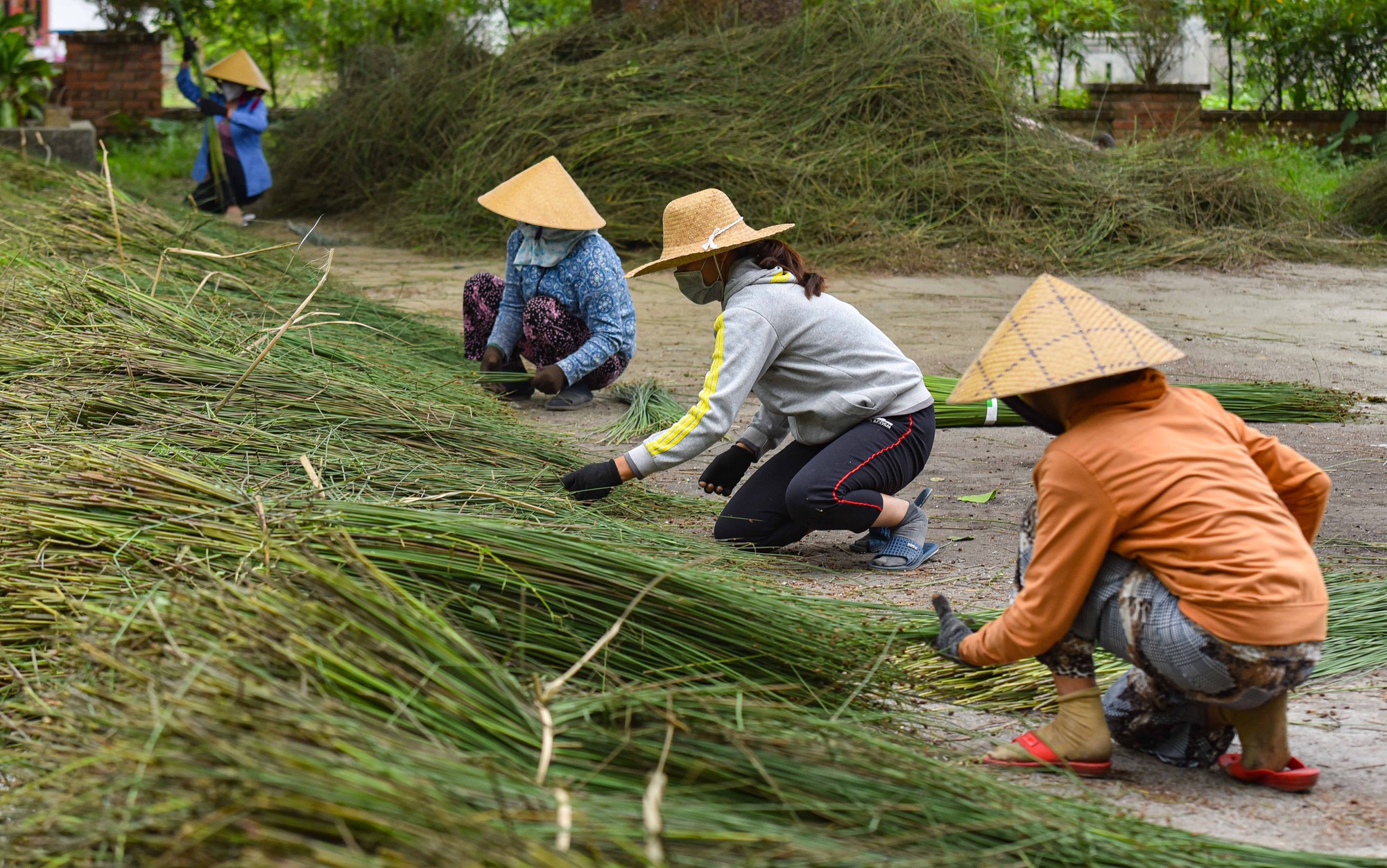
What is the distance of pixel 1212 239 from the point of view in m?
7.72

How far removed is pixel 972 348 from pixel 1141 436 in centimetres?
372

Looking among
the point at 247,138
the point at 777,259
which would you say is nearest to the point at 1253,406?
the point at 777,259

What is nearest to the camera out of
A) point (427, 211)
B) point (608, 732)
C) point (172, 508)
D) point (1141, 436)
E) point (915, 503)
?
point (608, 732)

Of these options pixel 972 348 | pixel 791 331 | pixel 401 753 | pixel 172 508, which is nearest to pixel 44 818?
pixel 401 753

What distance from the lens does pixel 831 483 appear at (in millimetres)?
2811

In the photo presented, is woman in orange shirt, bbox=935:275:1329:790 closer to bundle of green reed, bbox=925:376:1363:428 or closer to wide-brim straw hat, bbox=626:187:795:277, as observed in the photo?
wide-brim straw hat, bbox=626:187:795:277

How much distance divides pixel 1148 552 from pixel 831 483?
114 centimetres

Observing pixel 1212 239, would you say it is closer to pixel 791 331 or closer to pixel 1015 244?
pixel 1015 244

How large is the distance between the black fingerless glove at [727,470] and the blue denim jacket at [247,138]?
6.45m

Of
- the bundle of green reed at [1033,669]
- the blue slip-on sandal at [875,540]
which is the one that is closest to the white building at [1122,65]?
the blue slip-on sandal at [875,540]

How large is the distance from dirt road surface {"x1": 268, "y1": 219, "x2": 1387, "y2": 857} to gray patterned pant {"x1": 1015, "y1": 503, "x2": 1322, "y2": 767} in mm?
56

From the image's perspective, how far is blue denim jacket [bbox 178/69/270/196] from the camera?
8.38 m

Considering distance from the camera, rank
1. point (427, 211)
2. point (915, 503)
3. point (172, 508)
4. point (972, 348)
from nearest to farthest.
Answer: point (172, 508) → point (915, 503) → point (972, 348) → point (427, 211)

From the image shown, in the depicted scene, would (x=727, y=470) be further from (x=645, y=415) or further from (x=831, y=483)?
(x=645, y=415)
